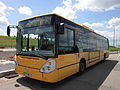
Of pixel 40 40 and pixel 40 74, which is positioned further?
pixel 40 40

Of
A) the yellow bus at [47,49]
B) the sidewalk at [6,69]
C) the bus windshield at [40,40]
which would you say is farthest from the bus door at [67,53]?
the sidewalk at [6,69]

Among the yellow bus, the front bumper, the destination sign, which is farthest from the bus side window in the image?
the front bumper

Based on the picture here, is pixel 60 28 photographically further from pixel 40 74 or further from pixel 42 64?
pixel 40 74

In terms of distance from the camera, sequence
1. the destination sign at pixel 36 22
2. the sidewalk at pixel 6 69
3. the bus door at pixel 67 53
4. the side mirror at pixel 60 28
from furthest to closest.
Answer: the sidewalk at pixel 6 69, the bus door at pixel 67 53, the destination sign at pixel 36 22, the side mirror at pixel 60 28

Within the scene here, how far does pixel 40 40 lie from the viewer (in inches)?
230

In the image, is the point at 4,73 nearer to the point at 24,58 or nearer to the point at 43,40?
the point at 24,58

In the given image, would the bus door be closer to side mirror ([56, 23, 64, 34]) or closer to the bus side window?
the bus side window

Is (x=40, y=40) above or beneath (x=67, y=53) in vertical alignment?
above

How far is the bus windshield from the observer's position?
485 centimetres

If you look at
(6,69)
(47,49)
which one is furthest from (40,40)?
(6,69)

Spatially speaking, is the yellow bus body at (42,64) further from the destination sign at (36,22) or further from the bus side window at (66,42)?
the destination sign at (36,22)

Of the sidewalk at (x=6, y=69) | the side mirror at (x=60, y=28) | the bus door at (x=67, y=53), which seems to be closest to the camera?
the side mirror at (x=60, y=28)

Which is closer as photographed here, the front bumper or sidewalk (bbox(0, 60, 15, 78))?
the front bumper

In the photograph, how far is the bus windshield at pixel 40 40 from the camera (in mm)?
4848
